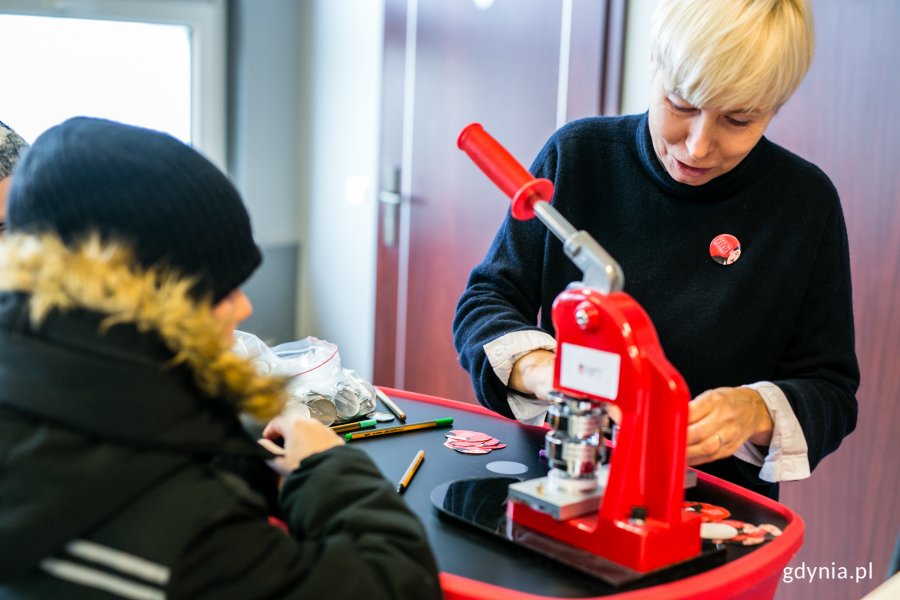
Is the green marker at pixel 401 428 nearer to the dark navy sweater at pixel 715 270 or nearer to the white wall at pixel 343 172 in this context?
the dark navy sweater at pixel 715 270

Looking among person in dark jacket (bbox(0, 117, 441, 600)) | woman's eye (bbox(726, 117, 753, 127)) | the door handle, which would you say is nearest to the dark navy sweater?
woman's eye (bbox(726, 117, 753, 127))

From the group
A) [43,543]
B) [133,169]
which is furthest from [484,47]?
[43,543]

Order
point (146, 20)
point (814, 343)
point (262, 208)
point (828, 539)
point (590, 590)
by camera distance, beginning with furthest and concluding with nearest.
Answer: point (262, 208), point (146, 20), point (828, 539), point (814, 343), point (590, 590)

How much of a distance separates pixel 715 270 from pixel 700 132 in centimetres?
22

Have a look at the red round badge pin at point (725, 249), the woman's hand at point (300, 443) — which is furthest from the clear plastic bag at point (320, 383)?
the red round badge pin at point (725, 249)

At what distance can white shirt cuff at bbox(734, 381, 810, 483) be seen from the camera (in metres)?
1.09

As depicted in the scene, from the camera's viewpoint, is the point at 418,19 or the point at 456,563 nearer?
the point at 456,563

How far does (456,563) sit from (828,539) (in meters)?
1.35

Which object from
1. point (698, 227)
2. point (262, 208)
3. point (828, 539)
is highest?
point (698, 227)

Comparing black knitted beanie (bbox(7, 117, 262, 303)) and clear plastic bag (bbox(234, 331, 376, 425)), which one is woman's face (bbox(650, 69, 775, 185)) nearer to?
clear plastic bag (bbox(234, 331, 376, 425))

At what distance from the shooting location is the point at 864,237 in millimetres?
1840

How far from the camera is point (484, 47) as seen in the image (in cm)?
270

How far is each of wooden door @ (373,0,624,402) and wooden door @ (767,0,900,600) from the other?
553 millimetres

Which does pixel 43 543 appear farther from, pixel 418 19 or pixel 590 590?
pixel 418 19
